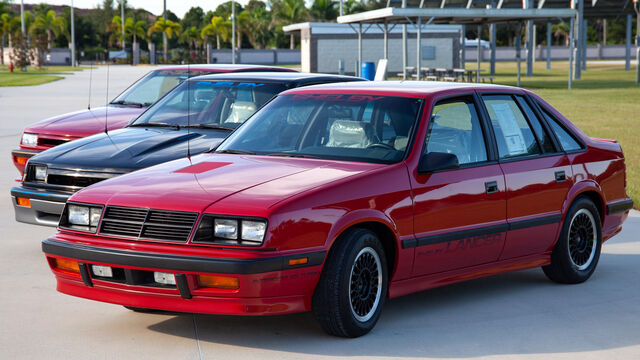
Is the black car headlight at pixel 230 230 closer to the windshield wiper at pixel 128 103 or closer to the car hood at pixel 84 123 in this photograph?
the car hood at pixel 84 123

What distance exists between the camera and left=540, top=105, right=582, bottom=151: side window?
6910mm

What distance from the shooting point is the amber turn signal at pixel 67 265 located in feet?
17.3

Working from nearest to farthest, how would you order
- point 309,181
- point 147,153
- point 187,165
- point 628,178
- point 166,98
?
point 309,181 → point 187,165 → point 147,153 → point 166,98 → point 628,178

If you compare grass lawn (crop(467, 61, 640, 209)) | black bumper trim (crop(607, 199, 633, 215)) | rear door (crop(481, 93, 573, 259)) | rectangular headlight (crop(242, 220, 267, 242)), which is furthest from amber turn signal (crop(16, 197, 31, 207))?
grass lawn (crop(467, 61, 640, 209))

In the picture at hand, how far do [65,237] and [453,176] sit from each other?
2.43 meters

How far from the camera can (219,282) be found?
15.9 feet

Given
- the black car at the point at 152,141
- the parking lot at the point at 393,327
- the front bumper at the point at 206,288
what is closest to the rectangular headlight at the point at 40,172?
the black car at the point at 152,141

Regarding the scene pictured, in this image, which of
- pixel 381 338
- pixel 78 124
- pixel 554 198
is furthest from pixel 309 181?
pixel 78 124

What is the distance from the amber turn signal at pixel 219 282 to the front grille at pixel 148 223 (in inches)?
9.3

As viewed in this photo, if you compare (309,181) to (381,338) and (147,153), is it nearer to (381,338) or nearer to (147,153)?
(381,338)

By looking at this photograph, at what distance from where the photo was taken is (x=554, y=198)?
260 inches

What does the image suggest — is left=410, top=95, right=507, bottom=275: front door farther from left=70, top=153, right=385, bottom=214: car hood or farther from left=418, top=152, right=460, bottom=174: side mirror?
left=70, top=153, right=385, bottom=214: car hood

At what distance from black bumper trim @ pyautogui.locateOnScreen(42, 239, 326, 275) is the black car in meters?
2.04

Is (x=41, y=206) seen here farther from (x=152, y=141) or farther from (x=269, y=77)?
(x=269, y=77)
